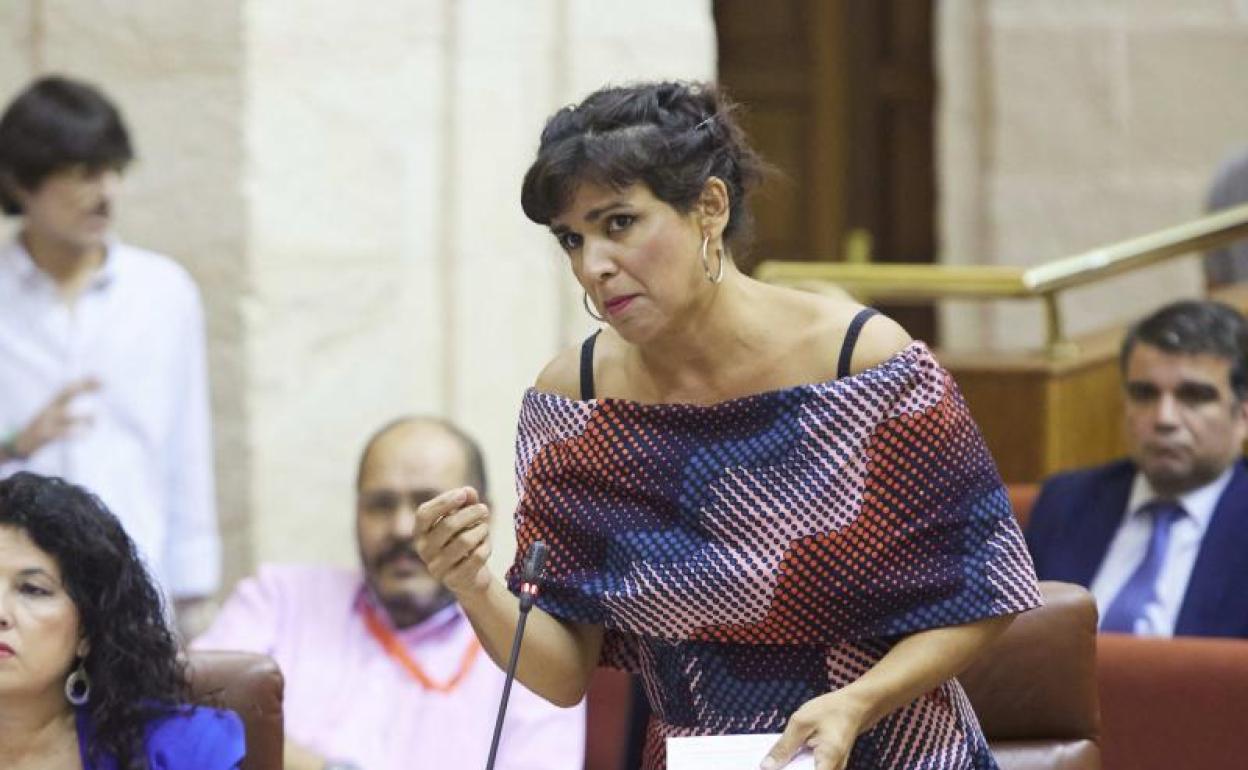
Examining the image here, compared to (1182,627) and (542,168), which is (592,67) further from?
(542,168)

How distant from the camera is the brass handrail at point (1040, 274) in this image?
5520 millimetres

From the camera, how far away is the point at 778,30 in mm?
7828

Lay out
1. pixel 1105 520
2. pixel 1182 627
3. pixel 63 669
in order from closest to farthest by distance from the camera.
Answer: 1. pixel 63 669
2. pixel 1182 627
3. pixel 1105 520

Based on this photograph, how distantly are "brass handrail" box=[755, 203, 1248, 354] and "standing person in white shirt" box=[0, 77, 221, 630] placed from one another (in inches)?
59.7

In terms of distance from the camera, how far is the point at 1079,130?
24.6 feet

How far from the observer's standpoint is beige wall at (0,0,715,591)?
5.12 meters

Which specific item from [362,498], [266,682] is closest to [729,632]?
[266,682]

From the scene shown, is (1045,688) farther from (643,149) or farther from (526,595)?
(643,149)

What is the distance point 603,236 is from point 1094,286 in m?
5.31

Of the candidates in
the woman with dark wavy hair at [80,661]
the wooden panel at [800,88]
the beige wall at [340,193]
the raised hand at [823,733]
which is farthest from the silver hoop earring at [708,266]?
the wooden panel at [800,88]

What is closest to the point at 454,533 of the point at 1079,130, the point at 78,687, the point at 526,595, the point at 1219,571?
the point at 526,595

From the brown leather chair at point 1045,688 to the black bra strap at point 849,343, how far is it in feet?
2.27

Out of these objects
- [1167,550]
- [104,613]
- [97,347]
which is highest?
[97,347]

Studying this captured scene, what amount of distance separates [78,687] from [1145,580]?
84.8 inches
